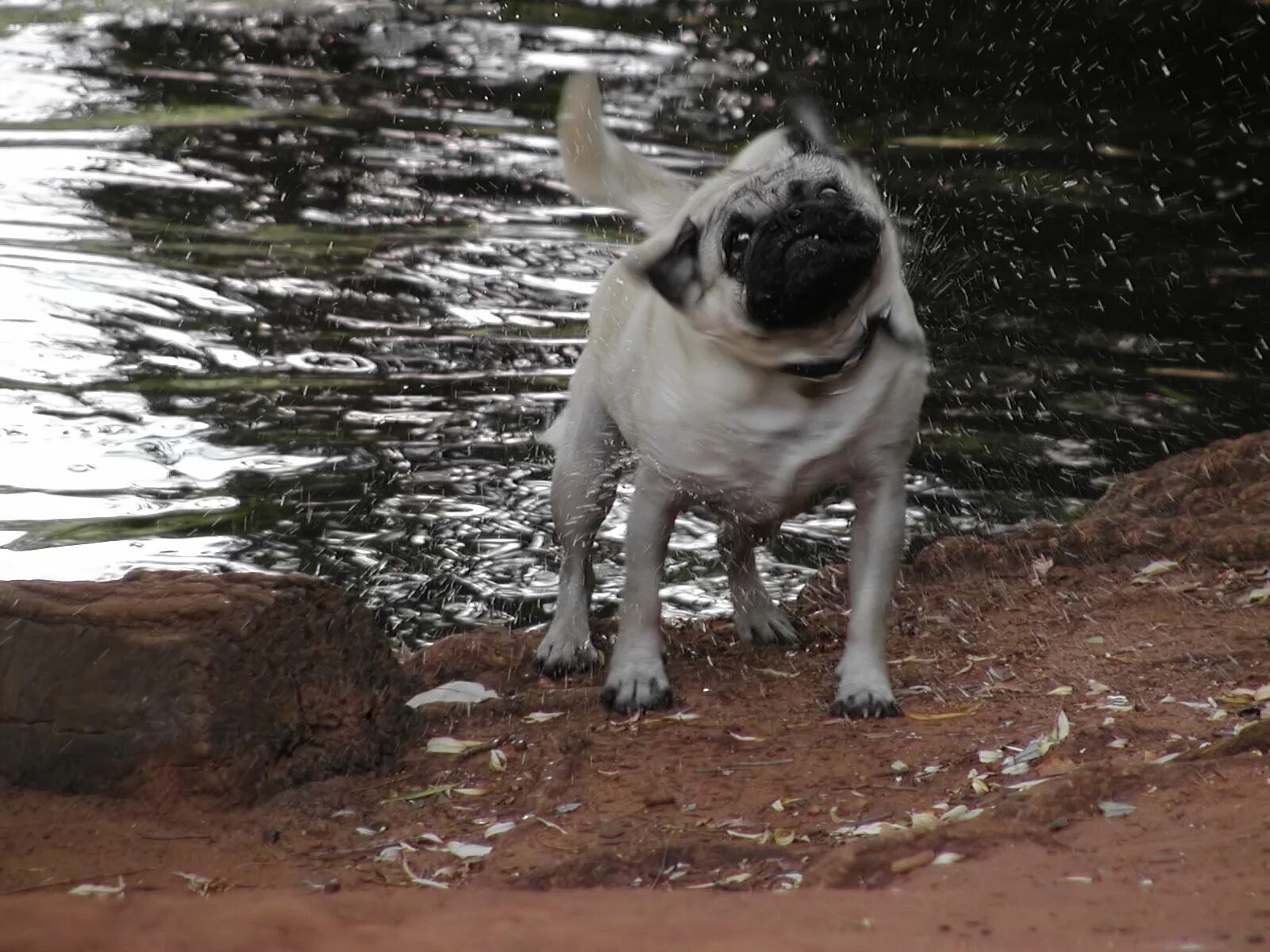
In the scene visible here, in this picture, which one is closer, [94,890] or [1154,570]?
[94,890]

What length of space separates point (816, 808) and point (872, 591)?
1111mm

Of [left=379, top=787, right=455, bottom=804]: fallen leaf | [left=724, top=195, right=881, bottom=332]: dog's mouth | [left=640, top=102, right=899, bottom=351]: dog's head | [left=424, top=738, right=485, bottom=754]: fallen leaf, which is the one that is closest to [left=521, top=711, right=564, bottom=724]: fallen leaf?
[left=424, top=738, right=485, bottom=754]: fallen leaf

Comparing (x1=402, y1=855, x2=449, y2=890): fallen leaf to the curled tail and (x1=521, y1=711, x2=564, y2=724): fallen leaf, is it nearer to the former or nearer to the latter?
(x1=521, y1=711, x2=564, y2=724): fallen leaf

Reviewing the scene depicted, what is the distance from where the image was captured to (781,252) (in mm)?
4805

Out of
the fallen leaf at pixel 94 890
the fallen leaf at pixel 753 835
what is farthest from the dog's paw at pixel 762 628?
the fallen leaf at pixel 94 890

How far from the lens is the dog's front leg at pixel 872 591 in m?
5.32

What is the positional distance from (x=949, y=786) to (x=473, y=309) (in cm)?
696

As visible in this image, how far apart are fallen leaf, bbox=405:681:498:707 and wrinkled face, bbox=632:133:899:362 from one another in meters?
1.56

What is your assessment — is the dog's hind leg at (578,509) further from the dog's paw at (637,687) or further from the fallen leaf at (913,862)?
the fallen leaf at (913,862)

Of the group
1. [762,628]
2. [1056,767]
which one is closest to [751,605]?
[762,628]

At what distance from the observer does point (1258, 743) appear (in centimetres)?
408

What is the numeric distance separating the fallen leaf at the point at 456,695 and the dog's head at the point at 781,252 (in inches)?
61.9

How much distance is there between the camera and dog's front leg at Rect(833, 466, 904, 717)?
5.32 m

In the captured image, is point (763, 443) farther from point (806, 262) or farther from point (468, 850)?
point (468, 850)
